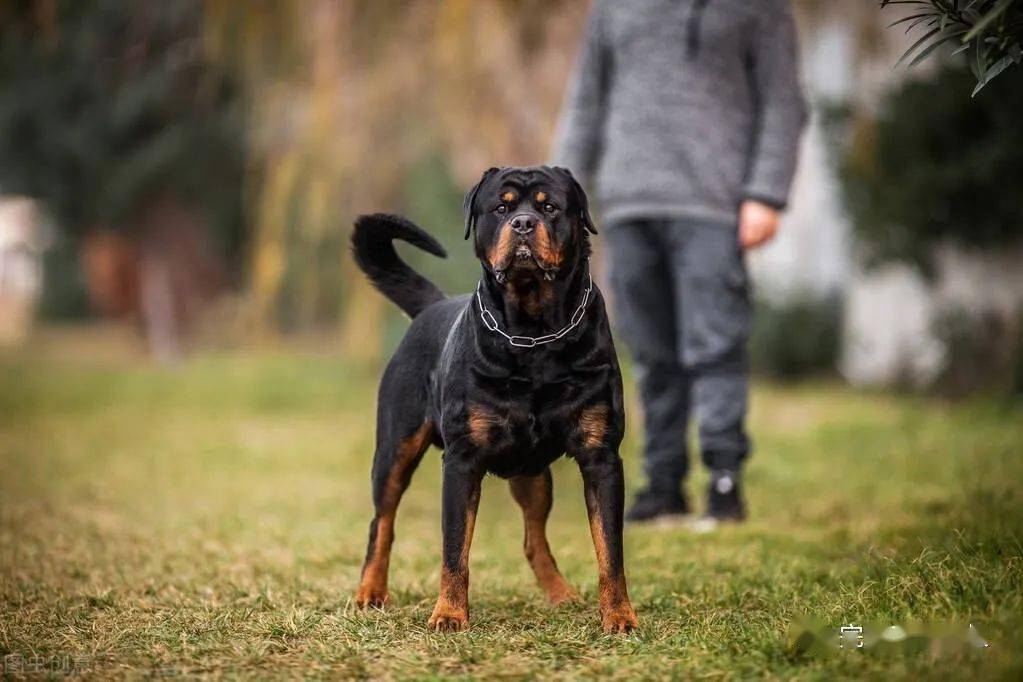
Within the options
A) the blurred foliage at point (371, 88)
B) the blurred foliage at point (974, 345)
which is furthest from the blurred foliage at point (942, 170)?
the blurred foliage at point (371, 88)

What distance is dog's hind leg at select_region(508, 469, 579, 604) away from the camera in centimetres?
320

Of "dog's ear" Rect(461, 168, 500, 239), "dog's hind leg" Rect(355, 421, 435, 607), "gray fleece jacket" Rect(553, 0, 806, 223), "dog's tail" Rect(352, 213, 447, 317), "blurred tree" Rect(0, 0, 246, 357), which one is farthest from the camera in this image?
"blurred tree" Rect(0, 0, 246, 357)

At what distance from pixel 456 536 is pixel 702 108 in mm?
2225

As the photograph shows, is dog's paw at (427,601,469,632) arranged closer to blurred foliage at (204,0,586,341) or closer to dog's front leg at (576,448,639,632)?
dog's front leg at (576,448,639,632)

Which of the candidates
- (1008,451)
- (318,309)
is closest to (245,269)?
(318,309)

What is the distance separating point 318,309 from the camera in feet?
61.5

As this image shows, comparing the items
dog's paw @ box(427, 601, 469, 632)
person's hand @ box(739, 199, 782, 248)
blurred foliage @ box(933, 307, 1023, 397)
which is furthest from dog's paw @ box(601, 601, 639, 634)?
blurred foliage @ box(933, 307, 1023, 397)

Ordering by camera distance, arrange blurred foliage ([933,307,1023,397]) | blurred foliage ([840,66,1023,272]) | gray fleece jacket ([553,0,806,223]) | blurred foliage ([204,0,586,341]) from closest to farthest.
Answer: gray fleece jacket ([553,0,806,223])
blurred foliage ([204,0,586,341])
blurred foliage ([840,66,1023,272])
blurred foliage ([933,307,1023,397])

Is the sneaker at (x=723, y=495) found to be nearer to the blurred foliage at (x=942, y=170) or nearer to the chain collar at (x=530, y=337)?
the chain collar at (x=530, y=337)

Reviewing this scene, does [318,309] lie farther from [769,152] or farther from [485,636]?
[485,636]

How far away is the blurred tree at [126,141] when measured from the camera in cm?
1427

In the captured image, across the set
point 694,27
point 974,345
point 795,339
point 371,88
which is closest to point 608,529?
point 694,27

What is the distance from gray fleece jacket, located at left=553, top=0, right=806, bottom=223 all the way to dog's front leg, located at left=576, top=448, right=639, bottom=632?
176 cm

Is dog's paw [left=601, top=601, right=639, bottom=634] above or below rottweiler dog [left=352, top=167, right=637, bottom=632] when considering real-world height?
below
